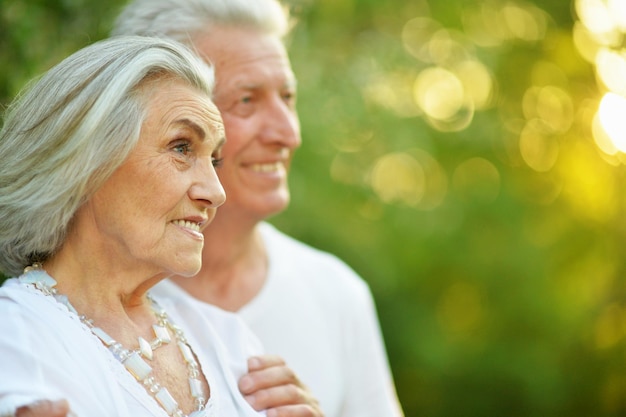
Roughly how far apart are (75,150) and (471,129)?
400 cm

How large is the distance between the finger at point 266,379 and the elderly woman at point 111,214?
0.11 meters

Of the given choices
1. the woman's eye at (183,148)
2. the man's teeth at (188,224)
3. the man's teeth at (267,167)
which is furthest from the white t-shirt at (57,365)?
the man's teeth at (267,167)

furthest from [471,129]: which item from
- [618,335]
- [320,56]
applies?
[618,335]

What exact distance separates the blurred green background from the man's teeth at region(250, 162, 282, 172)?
1.80 metres

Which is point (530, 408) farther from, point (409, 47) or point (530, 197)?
point (409, 47)

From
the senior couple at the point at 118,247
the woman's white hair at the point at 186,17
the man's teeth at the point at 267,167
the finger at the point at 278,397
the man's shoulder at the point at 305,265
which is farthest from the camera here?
the man's shoulder at the point at 305,265

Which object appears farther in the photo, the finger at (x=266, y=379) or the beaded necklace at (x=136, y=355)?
the finger at (x=266, y=379)

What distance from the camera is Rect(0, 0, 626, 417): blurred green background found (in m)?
5.23

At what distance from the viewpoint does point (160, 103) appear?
215 cm

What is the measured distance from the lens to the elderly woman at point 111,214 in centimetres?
201

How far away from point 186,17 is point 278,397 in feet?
4.33

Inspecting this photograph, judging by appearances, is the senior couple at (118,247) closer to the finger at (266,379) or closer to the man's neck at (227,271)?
the finger at (266,379)

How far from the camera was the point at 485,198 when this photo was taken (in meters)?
5.79

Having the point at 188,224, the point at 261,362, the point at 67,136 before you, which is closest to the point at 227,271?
the point at 261,362
